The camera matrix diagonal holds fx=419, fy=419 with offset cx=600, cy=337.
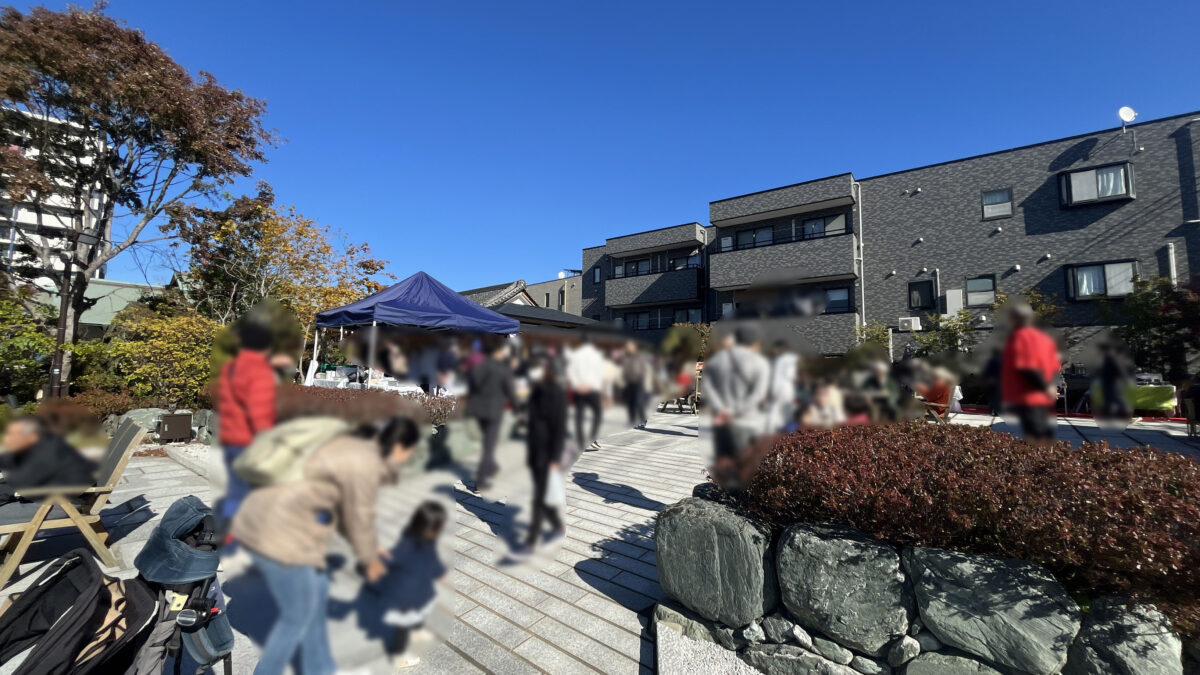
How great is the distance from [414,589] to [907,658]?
→ 11.2 feet

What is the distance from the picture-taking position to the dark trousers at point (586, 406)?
85 centimetres

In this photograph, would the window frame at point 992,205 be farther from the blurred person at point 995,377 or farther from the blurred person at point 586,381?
the blurred person at point 586,381

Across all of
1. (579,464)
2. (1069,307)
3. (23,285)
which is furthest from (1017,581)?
(23,285)

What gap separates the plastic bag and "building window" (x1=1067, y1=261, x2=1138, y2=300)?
6.35ft

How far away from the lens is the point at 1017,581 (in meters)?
2.41

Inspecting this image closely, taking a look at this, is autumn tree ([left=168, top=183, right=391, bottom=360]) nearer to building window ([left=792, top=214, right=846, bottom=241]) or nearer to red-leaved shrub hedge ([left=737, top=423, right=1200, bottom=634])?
red-leaved shrub hedge ([left=737, top=423, right=1200, bottom=634])

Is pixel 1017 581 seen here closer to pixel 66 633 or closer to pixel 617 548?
pixel 617 548

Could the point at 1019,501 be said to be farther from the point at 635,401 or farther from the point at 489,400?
the point at 489,400

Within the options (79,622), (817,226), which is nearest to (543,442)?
(79,622)

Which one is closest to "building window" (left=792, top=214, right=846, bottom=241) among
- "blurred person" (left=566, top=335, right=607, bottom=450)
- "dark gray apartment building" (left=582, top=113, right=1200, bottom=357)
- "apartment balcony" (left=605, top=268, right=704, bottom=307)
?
"apartment balcony" (left=605, top=268, right=704, bottom=307)

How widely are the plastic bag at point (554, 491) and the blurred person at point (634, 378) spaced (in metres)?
0.20

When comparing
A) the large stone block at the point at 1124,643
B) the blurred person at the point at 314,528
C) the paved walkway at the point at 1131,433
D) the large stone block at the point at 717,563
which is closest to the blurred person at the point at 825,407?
the blurred person at the point at 314,528

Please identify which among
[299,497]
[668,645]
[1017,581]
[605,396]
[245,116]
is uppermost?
[245,116]

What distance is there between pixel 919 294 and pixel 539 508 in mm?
3615
